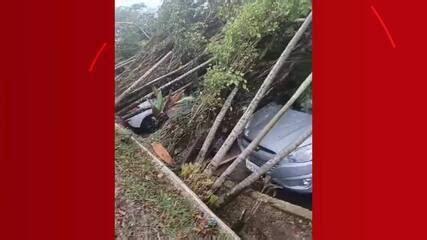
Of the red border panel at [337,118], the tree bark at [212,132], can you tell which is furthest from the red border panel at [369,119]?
the tree bark at [212,132]

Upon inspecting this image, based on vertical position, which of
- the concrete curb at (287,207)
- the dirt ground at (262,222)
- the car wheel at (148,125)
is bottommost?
the dirt ground at (262,222)

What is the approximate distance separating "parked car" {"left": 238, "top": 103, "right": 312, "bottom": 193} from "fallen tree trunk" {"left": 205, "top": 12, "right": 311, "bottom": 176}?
0.01m

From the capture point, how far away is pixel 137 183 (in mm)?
918

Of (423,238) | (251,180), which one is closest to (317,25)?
(251,180)

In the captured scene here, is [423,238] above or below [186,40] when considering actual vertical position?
below

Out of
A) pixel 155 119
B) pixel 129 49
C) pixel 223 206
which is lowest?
pixel 223 206

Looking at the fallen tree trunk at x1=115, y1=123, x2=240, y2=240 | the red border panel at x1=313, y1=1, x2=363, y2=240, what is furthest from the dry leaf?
the red border panel at x1=313, y1=1, x2=363, y2=240

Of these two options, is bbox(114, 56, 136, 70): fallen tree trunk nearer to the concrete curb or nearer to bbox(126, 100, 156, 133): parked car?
bbox(126, 100, 156, 133): parked car

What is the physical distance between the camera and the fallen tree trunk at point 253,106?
0.92 m

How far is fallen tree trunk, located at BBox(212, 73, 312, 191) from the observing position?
909mm

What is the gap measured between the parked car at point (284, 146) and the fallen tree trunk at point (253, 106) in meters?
0.01
